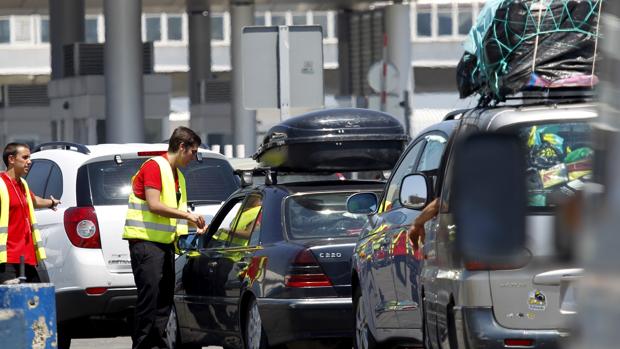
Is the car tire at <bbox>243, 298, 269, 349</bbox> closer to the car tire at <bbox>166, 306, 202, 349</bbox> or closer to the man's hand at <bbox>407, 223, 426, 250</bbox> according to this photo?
the car tire at <bbox>166, 306, 202, 349</bbox>

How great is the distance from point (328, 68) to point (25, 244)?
73455 millimetres

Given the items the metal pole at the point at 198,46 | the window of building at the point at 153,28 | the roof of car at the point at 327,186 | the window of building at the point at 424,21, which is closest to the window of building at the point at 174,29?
the window of building at the point at 153,28

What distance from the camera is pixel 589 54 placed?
8.27 metres

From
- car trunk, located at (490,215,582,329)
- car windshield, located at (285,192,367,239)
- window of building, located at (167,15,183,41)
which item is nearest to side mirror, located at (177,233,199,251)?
car windshield, located at (285,192,367,239)

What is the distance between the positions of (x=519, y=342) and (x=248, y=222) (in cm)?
488

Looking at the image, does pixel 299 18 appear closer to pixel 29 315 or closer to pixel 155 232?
pixel 155 232

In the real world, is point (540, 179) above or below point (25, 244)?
above

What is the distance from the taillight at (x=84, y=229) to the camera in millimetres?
13594

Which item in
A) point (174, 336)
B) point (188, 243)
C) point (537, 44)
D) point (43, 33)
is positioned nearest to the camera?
point (537, 44)

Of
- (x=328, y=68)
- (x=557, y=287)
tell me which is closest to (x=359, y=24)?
(x=328, y=68)

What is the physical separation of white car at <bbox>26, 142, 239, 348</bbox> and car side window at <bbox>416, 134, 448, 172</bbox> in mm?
4884

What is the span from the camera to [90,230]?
13586 millimetres

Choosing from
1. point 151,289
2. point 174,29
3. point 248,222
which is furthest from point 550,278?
point 174,29

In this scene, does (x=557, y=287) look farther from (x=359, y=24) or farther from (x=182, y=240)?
(x=359, y=24)
